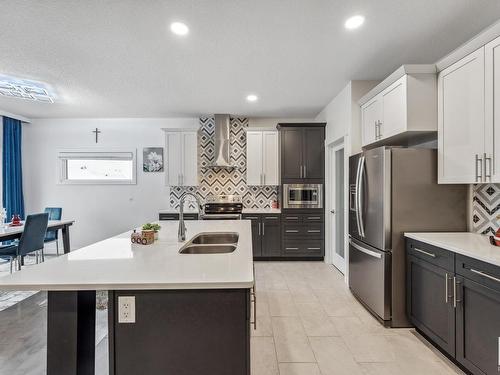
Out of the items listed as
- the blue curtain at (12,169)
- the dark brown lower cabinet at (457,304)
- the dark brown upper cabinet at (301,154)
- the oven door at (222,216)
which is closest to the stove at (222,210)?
the oven door at (222,216)

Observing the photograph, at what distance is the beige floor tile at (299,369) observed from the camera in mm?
1938

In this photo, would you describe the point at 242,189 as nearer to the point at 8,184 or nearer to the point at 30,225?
the point at 30,225

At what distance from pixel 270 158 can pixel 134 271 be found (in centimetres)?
387

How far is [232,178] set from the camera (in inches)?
212

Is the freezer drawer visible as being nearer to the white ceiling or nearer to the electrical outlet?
the white ceiling

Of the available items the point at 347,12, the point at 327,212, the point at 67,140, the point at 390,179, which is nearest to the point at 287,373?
the point at 390,179

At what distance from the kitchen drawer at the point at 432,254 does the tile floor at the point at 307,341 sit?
0.75m

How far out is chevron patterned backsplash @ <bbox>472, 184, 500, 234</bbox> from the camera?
226 cm

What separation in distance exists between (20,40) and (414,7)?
11.4 ft

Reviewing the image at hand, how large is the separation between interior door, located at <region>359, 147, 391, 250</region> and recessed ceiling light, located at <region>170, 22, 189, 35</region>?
2099 millimetres

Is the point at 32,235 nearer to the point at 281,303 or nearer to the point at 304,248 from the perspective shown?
the point at 281,303

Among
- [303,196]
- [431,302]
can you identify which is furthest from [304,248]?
[431,302]

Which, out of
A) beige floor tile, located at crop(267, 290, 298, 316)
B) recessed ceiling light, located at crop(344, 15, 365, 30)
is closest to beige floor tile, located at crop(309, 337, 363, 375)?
beige floor tile, located at crop(267, 290, 298, 316)

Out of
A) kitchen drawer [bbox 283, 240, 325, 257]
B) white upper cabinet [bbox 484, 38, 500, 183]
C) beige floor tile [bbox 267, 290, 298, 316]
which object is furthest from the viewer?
kitchen drawer [bbox 283, 240, 325, 257]
